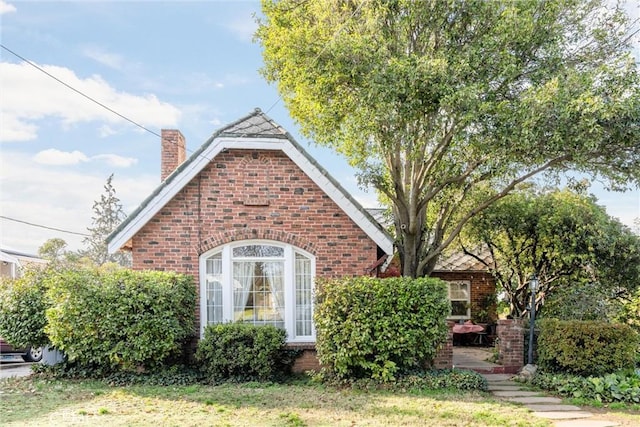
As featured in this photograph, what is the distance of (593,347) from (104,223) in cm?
3635

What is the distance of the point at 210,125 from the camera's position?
1181 centimetres

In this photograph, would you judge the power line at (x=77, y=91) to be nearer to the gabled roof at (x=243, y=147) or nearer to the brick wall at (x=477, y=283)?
the gabled roof at (x=243, y=147)

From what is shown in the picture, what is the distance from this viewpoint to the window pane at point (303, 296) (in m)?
11.2

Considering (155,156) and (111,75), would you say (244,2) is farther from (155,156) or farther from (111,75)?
(155,156)

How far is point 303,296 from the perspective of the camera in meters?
11.2

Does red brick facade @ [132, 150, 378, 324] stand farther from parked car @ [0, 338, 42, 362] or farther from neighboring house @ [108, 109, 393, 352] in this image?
parked car @ [0, 338, 42, 362]

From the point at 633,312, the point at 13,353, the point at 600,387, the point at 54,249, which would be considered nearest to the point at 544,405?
the point at 600,387

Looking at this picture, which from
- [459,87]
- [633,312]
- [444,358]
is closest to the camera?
[459,87]

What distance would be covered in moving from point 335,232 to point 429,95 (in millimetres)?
3556

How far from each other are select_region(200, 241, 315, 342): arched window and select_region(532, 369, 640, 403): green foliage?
199 inches

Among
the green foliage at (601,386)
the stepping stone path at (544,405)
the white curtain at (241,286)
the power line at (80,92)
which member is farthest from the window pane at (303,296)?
the green foliage at (601,386)

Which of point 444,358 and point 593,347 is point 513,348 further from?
point 444,358

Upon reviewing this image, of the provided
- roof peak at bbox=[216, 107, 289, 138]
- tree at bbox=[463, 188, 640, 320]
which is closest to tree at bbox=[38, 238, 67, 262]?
roof peak at bbox=[216, 107, 289, 138]

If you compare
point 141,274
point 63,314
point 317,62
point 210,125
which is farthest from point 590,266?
point 63,314
